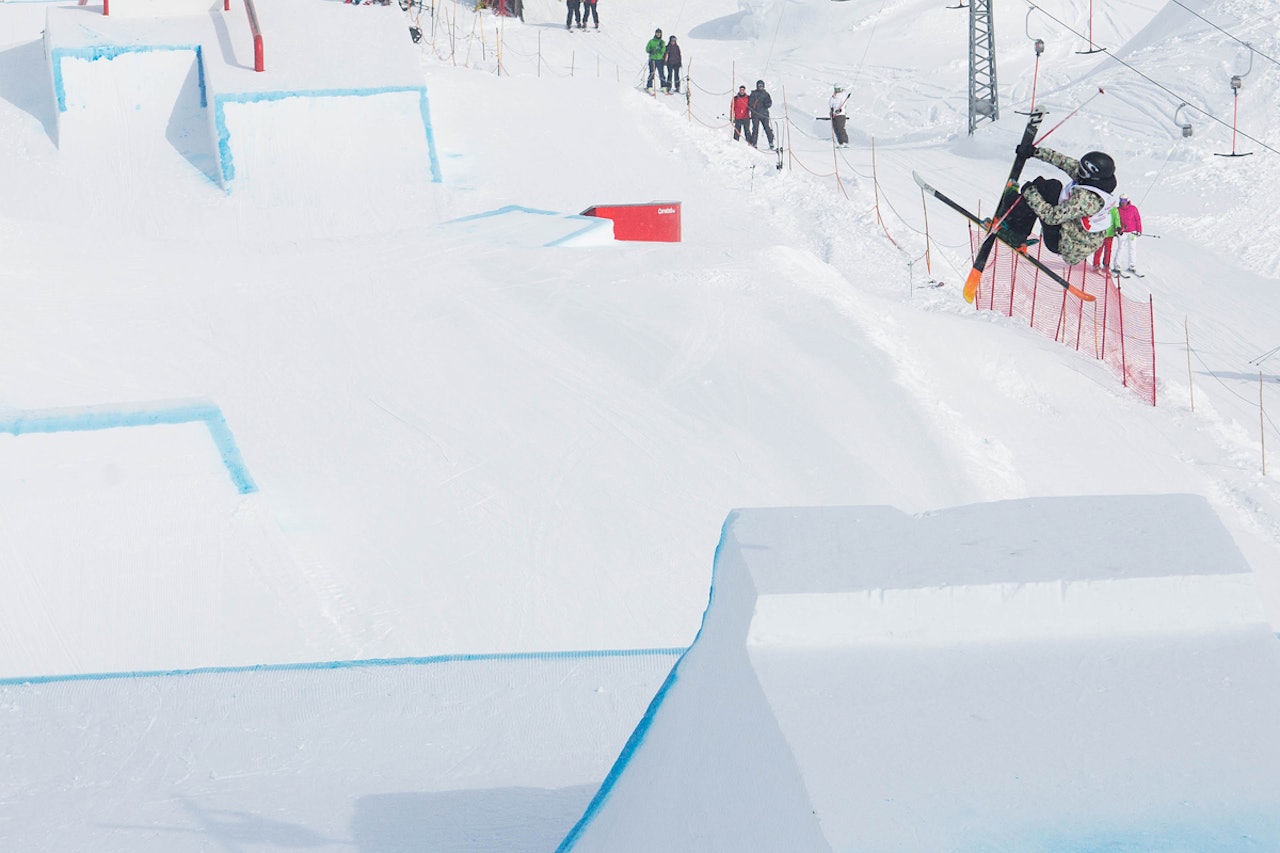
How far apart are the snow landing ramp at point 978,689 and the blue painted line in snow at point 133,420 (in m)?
3.95

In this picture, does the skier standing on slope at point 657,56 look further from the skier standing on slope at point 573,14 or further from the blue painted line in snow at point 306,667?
the blue painted line in snow at point 306,667

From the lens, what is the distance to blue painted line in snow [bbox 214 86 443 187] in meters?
12.5

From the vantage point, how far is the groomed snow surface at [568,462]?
221 cm

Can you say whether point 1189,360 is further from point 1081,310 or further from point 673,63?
point 673,63

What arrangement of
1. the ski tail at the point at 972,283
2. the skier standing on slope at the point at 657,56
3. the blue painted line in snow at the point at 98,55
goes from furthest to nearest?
the skier standing on slope at the point at 657,56 → the blue painted line in snow at the point at 98,55 → the ski tail at the point at 972,283

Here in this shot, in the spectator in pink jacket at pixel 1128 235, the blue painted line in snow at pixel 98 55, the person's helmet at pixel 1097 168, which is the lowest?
the spectator in pink jacket at pixel 1128 235

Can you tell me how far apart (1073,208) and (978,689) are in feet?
26.7

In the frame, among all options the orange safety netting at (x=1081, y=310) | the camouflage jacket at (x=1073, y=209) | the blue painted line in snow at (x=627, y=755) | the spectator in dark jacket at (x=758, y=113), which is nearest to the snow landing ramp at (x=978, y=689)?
the blue painted line in snow at (x=627, y=755)

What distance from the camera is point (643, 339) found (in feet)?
28.4

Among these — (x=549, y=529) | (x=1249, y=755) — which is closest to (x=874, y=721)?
(x=1249, y=755)

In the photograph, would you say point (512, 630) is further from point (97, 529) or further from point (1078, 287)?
point (1078, 287)

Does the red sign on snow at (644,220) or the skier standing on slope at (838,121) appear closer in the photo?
the red sign on snow at (644,220)

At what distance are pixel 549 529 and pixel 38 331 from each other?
3.48 metres

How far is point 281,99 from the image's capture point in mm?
12703
